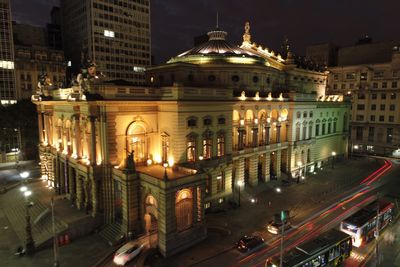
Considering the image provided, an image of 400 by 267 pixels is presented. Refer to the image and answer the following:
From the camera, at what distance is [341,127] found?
7525cm

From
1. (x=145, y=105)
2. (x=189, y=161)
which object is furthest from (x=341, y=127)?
(x=145, y=105)

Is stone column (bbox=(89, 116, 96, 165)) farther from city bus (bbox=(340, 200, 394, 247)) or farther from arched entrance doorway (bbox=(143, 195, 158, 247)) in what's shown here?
city bus (bbox=(340, 200, 394, 247))

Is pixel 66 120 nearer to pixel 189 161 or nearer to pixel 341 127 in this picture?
pixel 189 161

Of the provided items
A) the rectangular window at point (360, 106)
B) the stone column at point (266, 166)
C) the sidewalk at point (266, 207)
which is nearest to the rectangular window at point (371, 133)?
the rectangular window at point (360, 106)

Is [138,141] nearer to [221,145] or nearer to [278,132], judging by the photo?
[221,145]

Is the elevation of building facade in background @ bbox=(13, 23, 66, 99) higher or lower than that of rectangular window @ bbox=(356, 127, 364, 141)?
higher

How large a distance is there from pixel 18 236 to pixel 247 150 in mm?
35614

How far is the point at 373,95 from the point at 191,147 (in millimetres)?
72810

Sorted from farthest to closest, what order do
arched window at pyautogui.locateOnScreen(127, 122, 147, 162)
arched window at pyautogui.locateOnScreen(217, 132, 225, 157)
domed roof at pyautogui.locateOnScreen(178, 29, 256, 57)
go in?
domed roof at pyautogui.locateOnScreen(178, 29, 256, 57) → arched window at pyautogui.locateOnScreen(217, 132, 225, 157) → arched window at pyautogui.locateOnScreen(127, 122, 147, 162)

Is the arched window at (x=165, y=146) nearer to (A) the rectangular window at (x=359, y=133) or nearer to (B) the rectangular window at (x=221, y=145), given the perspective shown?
(B) the rectangular window at (x=221, y=145)

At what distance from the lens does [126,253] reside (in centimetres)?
Answer: 2903

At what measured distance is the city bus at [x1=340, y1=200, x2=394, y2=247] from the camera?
3105 centimetres

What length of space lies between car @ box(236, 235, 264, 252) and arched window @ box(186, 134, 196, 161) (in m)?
12.8

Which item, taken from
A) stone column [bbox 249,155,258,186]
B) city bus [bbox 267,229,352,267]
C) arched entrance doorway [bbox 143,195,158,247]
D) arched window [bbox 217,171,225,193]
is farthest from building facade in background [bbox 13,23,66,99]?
city bus [bbox 267,229,352,267]
